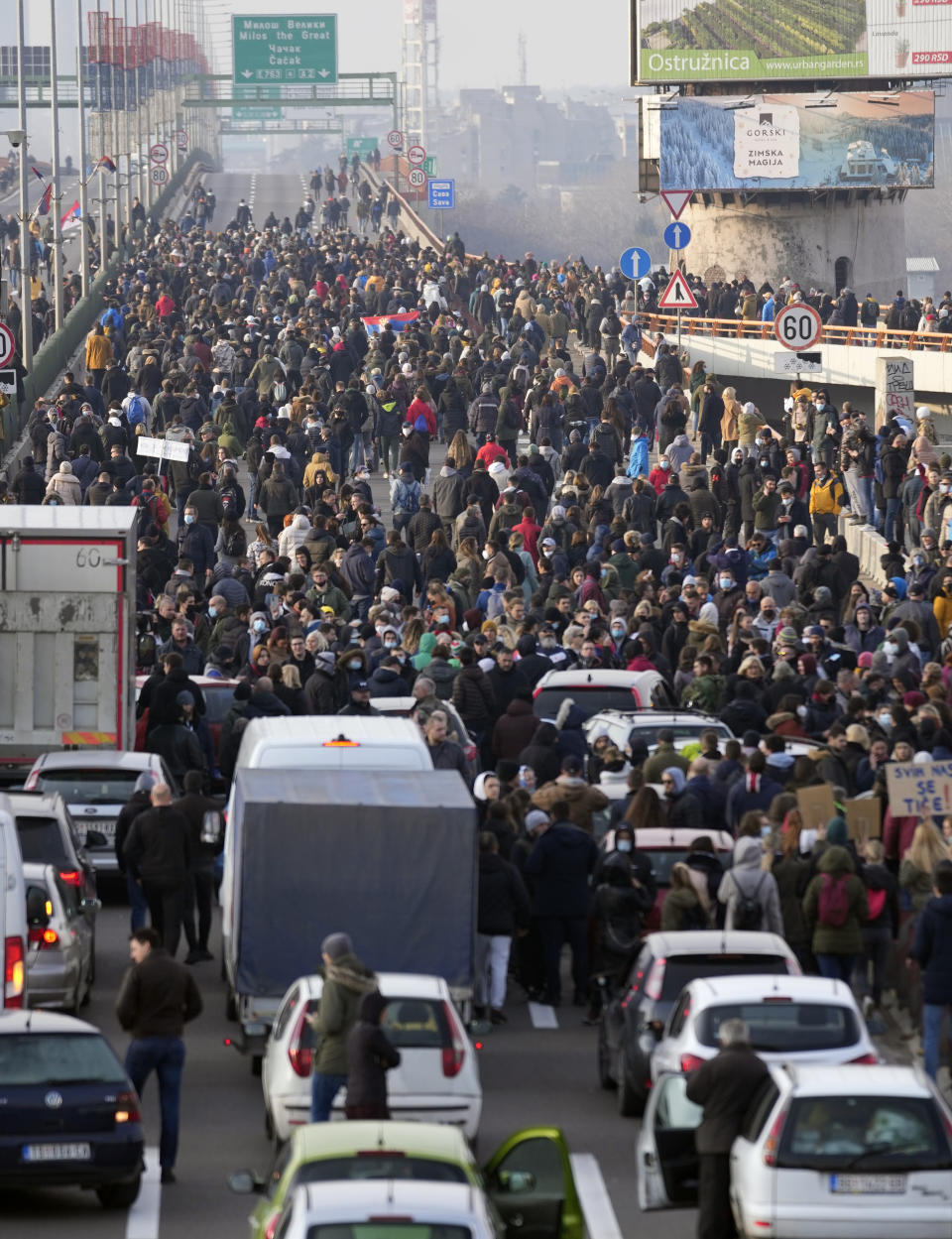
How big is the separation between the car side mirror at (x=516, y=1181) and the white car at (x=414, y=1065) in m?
2.09

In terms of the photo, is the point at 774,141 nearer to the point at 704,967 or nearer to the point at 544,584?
the point at 544,584

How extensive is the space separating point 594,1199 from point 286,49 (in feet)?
410

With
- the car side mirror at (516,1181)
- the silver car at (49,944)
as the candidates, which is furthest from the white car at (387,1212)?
the silver car at (49,944)

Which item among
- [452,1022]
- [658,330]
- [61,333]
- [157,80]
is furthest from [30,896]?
[157,80]

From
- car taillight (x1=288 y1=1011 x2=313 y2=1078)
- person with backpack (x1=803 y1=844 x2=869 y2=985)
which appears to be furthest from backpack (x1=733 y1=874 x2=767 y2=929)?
car taillight (x1=288 y1=1011 x2=313 y2=1078)

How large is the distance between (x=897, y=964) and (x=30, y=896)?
17.9 feet

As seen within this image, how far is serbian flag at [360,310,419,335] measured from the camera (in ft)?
146

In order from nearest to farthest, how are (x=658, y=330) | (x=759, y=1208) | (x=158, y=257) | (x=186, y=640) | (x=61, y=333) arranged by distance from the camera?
(x=759, y=1208) → (x=186, y=640) → (x=61, y=333) → (x=658, y=330) → (x=158, y=257)

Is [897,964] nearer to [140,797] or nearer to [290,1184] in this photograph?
[140,797]

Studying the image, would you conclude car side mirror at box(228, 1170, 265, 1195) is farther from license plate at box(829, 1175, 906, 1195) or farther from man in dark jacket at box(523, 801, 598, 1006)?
man in dark jacket at box(523, 801, 598, 1006)

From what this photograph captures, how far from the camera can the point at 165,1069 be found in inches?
546

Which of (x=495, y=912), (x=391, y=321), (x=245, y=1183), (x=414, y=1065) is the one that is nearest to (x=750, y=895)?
(x=495, y=912)

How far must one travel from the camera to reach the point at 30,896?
1645 cm

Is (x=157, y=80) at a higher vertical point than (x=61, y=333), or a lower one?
higher
